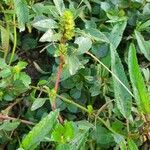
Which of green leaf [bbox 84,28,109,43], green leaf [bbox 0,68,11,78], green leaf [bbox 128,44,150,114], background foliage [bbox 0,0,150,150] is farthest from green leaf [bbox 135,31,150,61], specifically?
green leaf [bbox 0,68,11,78]

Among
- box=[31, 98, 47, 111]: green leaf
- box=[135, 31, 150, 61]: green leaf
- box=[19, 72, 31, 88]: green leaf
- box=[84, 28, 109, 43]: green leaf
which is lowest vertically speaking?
box=[31, 98, 47, 111]: green leaf

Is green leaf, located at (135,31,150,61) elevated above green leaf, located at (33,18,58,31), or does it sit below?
below

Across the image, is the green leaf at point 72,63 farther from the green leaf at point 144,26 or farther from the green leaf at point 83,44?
the green leaf at point 144,26

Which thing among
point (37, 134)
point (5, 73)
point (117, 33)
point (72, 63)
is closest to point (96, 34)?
point (117, 33)

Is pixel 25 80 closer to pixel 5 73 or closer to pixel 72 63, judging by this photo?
pixel 5 73

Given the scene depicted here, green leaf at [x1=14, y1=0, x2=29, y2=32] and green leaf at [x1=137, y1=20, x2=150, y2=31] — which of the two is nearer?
green leaf at [x1=14, y1=0, x2=29, y2=32]

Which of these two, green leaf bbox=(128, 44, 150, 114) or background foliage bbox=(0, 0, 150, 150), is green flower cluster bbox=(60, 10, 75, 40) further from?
green leaf bbox=(128, 44, 150, 114)

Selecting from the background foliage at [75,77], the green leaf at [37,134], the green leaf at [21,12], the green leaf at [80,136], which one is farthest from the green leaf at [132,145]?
the green leaf at [21,12]

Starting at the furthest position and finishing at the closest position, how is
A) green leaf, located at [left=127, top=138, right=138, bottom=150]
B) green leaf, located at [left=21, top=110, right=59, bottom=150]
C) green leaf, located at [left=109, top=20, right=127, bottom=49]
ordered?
green leaf, located at [left=109, top=20, right=127, bottom=49]
green leaf, located at [left=127, top=138, right=138, bottom=150]
green leaf, located at [left=21, top=110, right=59, bottom=150]
